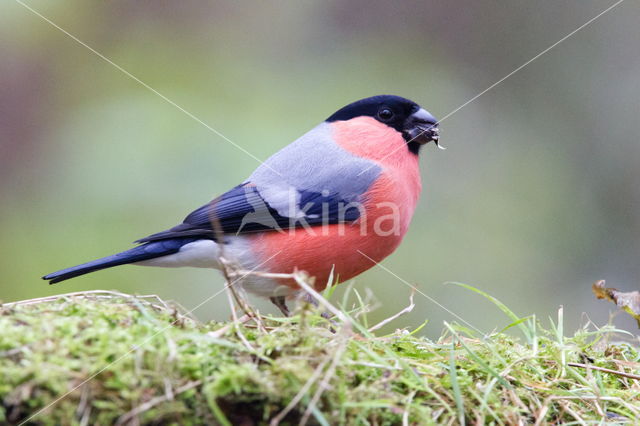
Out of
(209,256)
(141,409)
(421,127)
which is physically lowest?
(209,256)

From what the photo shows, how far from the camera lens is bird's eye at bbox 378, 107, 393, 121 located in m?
4.19

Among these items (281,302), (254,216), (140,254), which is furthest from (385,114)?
(140,254)

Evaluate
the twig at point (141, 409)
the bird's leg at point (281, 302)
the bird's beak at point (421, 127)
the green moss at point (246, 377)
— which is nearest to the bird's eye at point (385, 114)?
the bird's beak at point (421, 127)

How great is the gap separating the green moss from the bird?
1309mm

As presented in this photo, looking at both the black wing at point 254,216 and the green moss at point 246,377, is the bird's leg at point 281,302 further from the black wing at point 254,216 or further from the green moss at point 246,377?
the green moss at point 246,377

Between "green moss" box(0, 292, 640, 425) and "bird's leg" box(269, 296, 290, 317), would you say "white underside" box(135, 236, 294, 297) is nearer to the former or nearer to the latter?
"bird's leg" box(269, 296, 290, 317)

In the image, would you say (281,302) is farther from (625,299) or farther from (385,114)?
(625,299)

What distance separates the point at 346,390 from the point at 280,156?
103 inches

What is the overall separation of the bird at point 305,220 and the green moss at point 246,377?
1.31m

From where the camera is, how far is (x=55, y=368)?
1364 millimetres

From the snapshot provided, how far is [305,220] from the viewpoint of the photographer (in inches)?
139

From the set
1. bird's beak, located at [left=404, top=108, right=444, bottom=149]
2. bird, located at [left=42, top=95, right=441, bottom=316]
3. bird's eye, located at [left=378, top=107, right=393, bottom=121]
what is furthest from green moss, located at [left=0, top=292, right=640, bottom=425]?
bird's eye, located at [left=378, top=107, right=393, bottom=121]

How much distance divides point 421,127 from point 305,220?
3.89 feet

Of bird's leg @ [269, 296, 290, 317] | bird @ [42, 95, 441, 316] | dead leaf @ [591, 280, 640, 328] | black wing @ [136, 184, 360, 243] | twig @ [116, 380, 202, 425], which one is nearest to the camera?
twig @ [116, 380, 202, 425]
